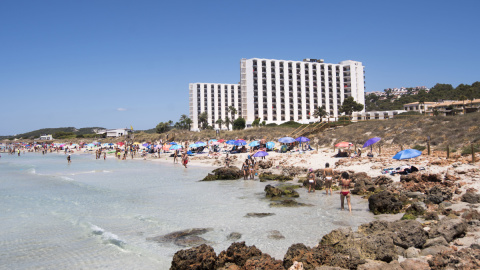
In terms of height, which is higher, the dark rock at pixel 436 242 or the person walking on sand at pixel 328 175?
the person walking on sand at pixel 328 175

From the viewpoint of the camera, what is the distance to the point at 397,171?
1739 cm

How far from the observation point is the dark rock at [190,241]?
952cm

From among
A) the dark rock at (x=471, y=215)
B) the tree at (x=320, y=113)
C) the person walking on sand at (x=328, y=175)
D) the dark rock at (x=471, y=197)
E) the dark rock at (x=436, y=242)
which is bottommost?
the dark rock at (x=436, y=242)

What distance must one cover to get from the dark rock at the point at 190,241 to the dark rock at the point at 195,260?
7.39 feet

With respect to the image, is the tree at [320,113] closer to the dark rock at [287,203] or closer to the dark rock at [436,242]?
the dark rock at [287,203]

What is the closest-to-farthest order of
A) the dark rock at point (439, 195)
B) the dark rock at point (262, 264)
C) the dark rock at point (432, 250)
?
the dark rock at point (262, 264) < the dark rock at point (432, 250) < the dark rock at point (439, 195)

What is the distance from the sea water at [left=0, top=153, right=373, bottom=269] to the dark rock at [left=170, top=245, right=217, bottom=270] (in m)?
1.22

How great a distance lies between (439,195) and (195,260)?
31.4 ft

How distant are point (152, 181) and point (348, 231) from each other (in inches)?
704

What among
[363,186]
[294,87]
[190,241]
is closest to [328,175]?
[363,186]

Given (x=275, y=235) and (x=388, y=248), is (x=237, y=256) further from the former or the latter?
(x=388, y=248)

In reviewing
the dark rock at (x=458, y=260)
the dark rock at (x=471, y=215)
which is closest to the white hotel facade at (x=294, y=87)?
the dark rock at (x=471, y=215)

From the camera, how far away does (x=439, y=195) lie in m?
12.2

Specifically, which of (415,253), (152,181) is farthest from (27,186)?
(415,253)
